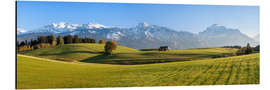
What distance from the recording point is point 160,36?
1002cm

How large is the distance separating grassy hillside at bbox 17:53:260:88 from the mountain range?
707 millimetres

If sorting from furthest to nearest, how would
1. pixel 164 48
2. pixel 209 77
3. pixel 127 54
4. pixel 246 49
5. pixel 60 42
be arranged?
pixel 246 49 < pixel 164 48 < pixel 127 54 < pixel 60 42 < pixel 209 77

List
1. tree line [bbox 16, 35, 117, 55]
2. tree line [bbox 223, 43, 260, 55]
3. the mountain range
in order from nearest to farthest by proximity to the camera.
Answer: tree line [bbox 16, 35, 117, 55], the mountain range, tree line [bbox 223, 43, 260, 55]

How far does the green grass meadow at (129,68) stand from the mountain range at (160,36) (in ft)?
0.93

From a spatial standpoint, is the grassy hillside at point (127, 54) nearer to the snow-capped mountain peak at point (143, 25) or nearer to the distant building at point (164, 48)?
the distant building at point (164, 48)

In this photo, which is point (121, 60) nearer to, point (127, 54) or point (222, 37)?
point (127, 54)

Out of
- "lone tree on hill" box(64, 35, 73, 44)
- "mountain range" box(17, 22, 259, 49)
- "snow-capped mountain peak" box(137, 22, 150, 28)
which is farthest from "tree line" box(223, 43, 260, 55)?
"lone tree on hill" box(64, 35, 73, 44)

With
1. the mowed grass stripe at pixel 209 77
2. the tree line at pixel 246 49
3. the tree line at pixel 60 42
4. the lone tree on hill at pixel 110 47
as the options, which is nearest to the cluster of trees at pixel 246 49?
the tree line at pixel 246 49

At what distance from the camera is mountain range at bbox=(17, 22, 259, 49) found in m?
9.58

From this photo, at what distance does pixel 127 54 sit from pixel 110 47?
0.71m

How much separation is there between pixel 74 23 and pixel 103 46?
1486mm

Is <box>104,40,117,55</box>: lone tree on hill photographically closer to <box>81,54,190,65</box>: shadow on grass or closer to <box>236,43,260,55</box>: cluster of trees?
<box>81,54,190,65</box>: shadow on grass

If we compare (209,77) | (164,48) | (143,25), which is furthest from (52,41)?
(209,77)

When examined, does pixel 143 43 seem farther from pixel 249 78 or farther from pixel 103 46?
pixel 249 78
